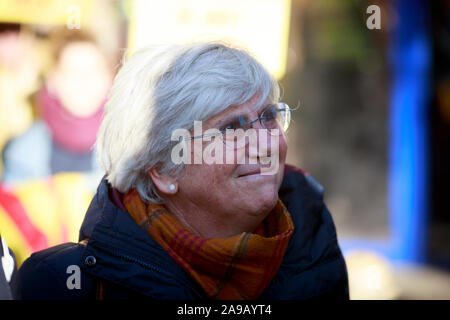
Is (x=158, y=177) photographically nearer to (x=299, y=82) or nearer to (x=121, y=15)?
(x=121, y=15)

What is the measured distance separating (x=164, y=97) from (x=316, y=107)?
Result: 3240 millimetres

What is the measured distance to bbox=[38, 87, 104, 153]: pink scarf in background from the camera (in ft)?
12.1

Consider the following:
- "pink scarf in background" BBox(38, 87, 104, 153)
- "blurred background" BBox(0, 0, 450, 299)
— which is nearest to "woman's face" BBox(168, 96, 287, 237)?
"blurred background" BBox(0, 0, 450, 299)

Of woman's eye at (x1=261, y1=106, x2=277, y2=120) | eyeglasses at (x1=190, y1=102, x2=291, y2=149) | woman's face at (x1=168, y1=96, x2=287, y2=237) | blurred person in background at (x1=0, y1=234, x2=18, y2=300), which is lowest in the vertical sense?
blurred person in background at (x1=0, y1=234, x2=18, y2=300)

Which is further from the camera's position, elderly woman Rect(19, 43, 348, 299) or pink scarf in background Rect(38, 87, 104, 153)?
pink scarf in background Rect(38, 87, 104, 153)

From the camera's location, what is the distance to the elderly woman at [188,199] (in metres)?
1.57

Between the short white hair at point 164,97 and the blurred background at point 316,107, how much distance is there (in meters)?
1.80

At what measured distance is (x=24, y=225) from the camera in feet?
12.0

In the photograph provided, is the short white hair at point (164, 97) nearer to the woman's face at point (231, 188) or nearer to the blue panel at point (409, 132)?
the woman's face at point (231, 188)

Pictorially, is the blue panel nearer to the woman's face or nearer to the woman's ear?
the woman's face

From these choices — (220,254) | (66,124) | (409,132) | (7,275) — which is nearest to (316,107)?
(409,132)

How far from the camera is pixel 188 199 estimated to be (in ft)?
5.73

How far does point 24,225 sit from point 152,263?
2.44 metres
